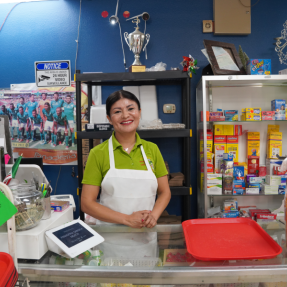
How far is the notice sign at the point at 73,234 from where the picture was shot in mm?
1062

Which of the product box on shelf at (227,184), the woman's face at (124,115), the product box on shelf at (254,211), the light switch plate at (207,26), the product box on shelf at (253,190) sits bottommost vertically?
the product box on shelf at (254,211)

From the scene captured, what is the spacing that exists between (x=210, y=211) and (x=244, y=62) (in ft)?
5.47

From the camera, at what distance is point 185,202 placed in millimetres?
2680

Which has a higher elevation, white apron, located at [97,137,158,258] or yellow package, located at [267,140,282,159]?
yellow package, located at [267,140,282,159]

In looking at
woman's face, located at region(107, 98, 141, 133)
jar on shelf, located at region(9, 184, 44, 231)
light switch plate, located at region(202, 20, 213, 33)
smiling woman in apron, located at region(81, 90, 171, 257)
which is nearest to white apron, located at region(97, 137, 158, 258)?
smiling woman in apron, located at region(81, 90, 171, 257)

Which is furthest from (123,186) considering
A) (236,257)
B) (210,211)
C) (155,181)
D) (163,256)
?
(210,211)

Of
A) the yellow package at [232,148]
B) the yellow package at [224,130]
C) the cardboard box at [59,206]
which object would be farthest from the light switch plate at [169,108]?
the cardboard box at [59,206]

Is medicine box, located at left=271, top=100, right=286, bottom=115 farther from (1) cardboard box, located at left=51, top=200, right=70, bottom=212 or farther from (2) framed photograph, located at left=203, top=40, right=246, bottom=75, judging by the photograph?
(1) cardboard box, located at left=51, top=200, right=70, bottom=212

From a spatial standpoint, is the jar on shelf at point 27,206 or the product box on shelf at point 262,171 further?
the product box on shelf at point 262,171

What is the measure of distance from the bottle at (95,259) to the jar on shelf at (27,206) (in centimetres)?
28

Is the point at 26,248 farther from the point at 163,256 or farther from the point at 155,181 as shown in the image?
the point at 155,181

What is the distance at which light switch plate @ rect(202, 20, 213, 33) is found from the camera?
118 inches

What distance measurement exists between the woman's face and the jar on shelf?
2.52 feet

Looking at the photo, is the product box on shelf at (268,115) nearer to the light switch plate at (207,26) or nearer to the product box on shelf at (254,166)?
the product box on shelf at (254,166)
